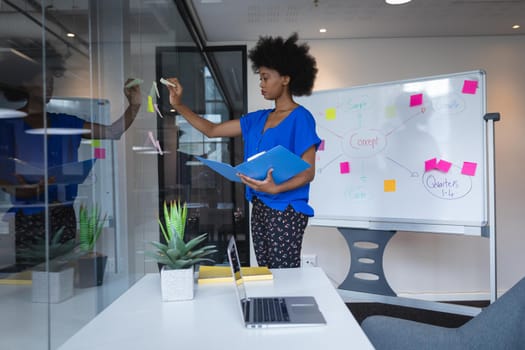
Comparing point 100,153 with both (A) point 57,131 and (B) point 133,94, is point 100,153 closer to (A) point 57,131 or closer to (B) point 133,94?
(A) point 57,131

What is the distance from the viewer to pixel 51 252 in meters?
1.26

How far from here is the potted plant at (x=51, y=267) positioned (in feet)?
3.76

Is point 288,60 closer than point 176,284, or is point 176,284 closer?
point 176,284

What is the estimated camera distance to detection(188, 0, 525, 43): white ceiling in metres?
2.96

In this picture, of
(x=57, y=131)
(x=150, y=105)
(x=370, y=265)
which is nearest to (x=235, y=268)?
(x=57, y=131)

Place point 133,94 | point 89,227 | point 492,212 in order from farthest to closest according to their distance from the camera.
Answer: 1. point 492,212
2. point 133,94
3. point 89,227

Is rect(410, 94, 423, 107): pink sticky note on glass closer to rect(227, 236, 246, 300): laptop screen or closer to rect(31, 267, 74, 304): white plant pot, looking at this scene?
rect(227, 236, 246, 300): laptop screen

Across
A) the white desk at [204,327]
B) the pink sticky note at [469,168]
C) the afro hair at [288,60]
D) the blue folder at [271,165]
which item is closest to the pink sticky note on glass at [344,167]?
the pink sticky note at [469,168]

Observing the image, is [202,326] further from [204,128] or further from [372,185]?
[372,185]

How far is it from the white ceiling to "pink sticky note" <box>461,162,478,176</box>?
1269mm

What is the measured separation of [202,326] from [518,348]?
0.83m

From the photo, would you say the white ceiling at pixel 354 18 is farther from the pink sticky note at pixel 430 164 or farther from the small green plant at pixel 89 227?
the small green plant at pixel 89 227

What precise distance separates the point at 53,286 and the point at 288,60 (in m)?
1.23

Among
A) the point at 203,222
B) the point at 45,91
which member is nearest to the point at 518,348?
the point at 45,91
